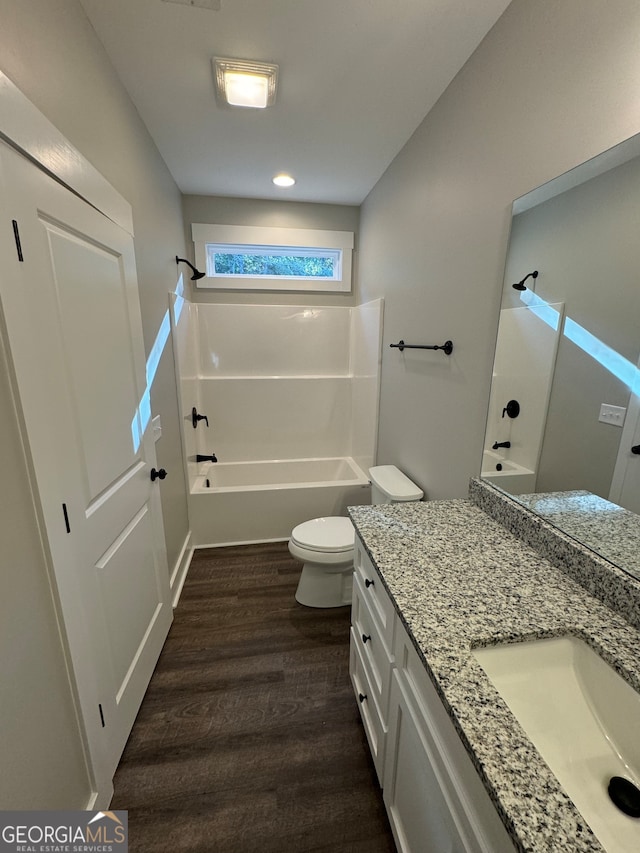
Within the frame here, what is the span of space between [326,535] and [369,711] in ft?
2.84

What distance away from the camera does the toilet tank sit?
1.90m

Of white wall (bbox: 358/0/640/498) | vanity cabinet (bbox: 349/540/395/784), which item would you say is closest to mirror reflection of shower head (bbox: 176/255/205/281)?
white wall (bbox: 358/0/640/498)

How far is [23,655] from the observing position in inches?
32.5

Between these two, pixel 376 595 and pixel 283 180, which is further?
pixel 283 180

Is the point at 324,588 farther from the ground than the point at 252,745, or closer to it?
farther from the ground

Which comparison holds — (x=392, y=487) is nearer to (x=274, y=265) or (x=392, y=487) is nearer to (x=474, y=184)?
(x=474, y=184)

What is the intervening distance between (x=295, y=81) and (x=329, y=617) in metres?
2.66

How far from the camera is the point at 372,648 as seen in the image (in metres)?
1.22

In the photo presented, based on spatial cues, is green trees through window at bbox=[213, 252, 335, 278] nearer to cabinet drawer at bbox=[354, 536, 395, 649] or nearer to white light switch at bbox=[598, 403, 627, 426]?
cabinet drawer at bbox=[354, 536, 395, 649]

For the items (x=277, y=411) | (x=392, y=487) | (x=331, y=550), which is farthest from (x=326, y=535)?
(x=277, y=411)

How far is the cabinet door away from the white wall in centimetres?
91

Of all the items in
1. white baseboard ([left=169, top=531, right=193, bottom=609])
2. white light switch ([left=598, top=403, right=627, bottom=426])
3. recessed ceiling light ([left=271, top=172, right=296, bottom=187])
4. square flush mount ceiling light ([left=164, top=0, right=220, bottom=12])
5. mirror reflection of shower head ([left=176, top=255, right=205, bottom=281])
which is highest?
recessed ceiling light ([left=271, top=172, right=296, bottom=187])

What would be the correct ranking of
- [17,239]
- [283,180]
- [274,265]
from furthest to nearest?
[274,265]
[283,180]
[17,239]

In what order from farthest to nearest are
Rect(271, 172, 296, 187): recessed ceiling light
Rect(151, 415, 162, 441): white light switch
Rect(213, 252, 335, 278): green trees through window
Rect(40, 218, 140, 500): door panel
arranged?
Rect(213, 252, 335, 278): green trees through window → Rect(271, 172, 296, 187): recessed ceiling light → Rect(151, 415, 162, 441): white light switch → Rect(40, 218, 140, 500): door panel
